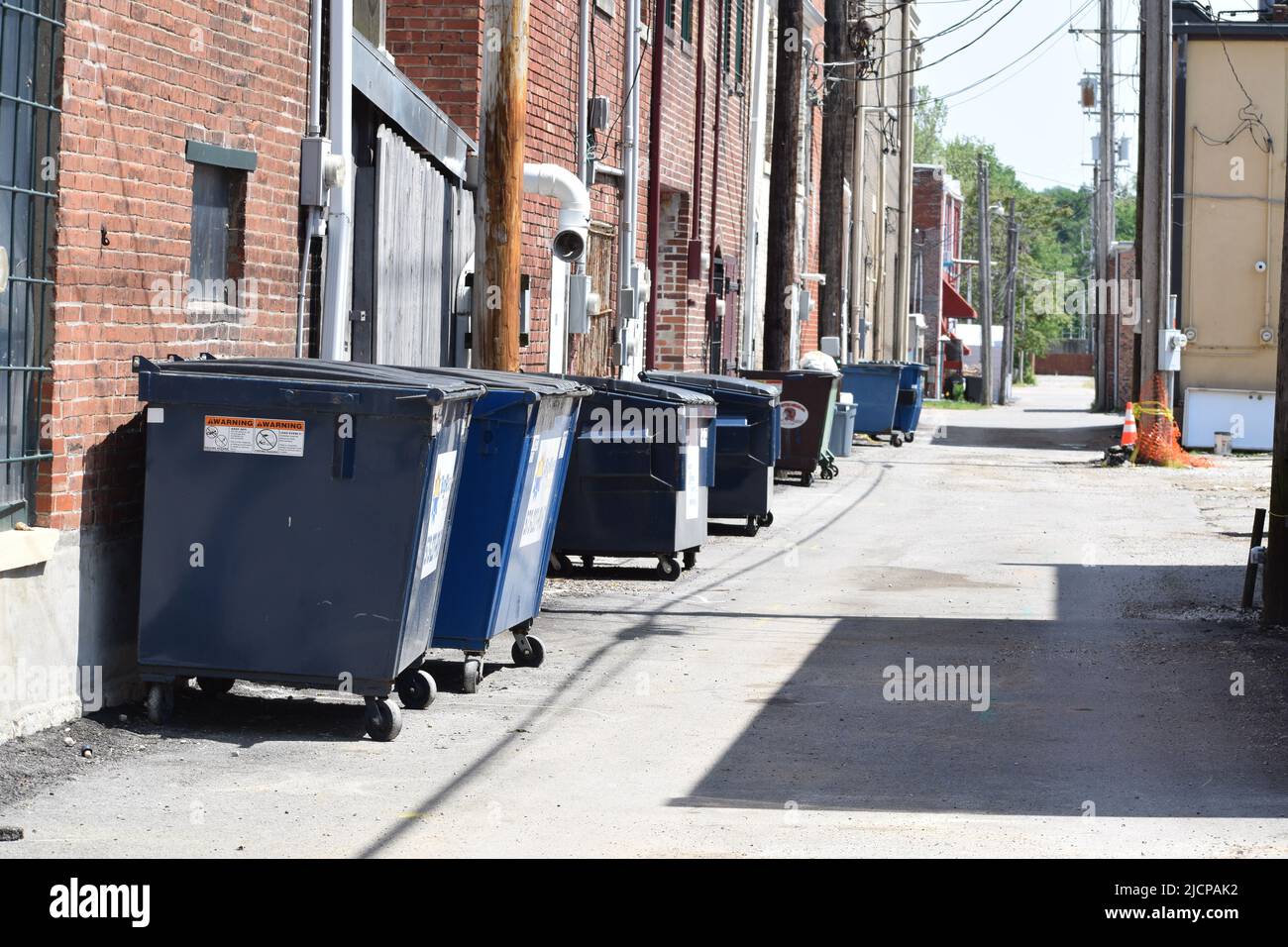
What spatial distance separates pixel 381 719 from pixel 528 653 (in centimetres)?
194

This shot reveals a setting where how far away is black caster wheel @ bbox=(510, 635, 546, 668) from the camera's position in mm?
9221

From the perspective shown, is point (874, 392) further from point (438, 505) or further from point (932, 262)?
point (932, 262)

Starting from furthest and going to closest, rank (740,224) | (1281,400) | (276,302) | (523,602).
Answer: (740,224) → (1281,400) → (276,302) → (523,602)

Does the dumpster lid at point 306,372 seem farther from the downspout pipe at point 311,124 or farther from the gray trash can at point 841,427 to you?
the gray trash can at point 841,427

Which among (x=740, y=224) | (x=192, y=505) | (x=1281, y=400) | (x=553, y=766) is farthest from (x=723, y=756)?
(x=740, y=224)

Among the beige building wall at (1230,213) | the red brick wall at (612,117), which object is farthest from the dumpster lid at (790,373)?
the beige building wall at (1230,213)

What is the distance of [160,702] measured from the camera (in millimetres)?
7492

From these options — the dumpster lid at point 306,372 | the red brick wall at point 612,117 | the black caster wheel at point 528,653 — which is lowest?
the black caster wheel at point 528,653

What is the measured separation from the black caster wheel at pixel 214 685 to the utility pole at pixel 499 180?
288 cm

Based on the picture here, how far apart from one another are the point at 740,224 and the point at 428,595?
18.4m

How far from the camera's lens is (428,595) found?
7.73m

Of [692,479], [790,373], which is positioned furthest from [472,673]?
[790,373]

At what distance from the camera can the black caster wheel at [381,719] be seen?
736 cm

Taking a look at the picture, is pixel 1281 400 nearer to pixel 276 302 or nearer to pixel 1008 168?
→ pixel 276 302
